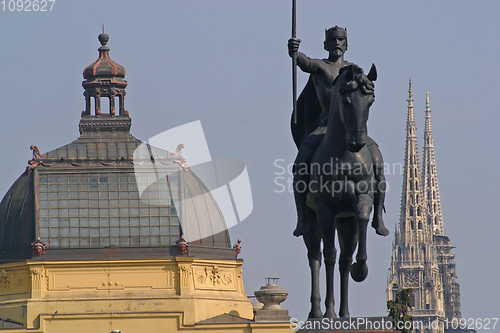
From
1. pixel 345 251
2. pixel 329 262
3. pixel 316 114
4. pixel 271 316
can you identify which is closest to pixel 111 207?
pixel 271 316

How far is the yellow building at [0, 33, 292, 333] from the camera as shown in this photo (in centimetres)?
9438

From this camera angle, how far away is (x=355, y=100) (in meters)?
25.1

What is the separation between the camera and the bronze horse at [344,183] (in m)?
25.2

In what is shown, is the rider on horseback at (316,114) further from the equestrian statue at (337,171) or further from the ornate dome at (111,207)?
the ornate dome at (111,207)

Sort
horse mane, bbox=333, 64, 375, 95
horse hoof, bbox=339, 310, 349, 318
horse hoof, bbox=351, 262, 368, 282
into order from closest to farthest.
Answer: horse mane, bbox=333, 64, 375, 95, horse hoof, bbox=351, 262, 368, 282, horse hoof, bbox=339, 310, 349, 318

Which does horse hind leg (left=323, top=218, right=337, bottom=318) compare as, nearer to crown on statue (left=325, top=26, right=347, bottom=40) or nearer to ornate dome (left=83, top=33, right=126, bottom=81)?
crown on statue (left=325, top=26, right=347, bottom=40)

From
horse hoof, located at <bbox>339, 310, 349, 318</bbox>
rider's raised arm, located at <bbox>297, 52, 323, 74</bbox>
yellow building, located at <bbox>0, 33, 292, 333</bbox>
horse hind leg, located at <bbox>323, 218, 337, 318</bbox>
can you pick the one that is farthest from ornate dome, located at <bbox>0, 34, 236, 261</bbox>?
horse hoof, located at <bbox>339, 310, 349, 318</bbox>

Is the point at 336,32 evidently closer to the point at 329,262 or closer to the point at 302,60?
the point at 302,60

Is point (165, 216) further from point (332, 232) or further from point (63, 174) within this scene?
point (332, 232)

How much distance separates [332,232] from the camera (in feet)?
87.7

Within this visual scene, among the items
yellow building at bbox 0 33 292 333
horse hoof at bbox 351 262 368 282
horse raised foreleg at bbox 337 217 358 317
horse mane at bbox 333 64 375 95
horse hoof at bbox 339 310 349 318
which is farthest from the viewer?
yellow building at bbox 0 33 292 333

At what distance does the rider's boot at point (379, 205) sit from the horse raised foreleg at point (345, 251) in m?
0.43

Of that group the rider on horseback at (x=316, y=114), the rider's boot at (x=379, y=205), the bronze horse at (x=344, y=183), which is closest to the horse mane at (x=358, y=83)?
the bronze horse at (x=344, y=183)

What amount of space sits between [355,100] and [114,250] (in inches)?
2879
